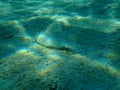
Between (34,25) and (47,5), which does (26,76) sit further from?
(47,5)

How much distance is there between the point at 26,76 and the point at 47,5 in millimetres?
2776

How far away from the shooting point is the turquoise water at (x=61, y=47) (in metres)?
1.83

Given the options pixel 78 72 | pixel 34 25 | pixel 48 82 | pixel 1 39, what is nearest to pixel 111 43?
pixel 78 72

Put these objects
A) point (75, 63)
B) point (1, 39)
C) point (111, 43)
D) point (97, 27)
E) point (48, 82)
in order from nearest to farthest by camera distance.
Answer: point (48, 82) < point (75, 63) < point (111, 43) < point (1, 39) < point (97, 27)

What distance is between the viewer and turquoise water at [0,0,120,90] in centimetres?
183

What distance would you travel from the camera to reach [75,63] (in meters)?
2.09

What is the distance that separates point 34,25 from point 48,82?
154 centimetres

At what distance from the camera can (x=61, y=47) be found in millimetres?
2488

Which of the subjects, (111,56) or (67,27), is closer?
(111,56)

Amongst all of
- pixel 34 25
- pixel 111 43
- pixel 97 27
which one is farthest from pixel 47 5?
pixel 111 43

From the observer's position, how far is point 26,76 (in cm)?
189

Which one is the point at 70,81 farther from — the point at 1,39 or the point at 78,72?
the point at 1,39

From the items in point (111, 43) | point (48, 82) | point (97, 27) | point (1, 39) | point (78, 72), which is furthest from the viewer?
point (97, 27)

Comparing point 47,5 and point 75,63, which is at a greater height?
point 47,5
